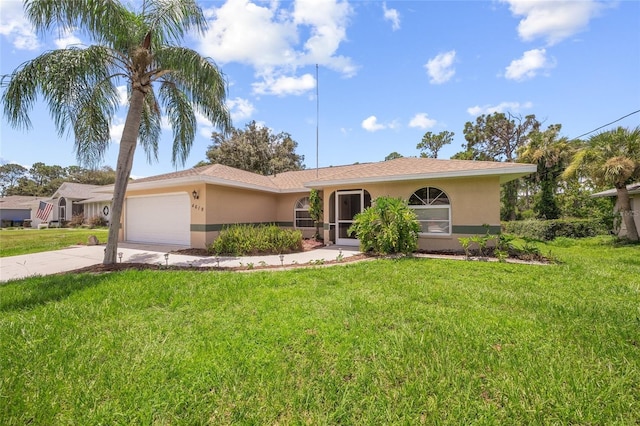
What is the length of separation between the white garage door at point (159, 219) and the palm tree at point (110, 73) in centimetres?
392

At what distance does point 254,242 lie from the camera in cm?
996

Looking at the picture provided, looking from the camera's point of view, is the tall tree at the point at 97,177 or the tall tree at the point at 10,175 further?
the tall tree at the point at 10,175

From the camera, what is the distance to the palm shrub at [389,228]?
8.75 meters

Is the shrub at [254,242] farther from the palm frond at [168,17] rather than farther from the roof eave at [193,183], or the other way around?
the palm frond at [168,17]

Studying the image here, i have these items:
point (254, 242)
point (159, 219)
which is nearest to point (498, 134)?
point (254, 242)

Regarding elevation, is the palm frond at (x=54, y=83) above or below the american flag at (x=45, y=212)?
above


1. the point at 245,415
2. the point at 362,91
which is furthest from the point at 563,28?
the point at 245,415

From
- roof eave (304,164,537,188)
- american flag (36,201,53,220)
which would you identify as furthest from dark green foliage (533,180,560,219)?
american flag (36,201,53,220)

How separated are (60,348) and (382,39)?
1152 cm

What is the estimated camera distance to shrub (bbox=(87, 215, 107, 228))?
26089mm

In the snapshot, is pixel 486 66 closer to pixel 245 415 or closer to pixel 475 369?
pixel 475 369

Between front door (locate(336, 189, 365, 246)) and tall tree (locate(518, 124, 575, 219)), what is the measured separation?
14.9 meters

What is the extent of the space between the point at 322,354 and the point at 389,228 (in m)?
6.36

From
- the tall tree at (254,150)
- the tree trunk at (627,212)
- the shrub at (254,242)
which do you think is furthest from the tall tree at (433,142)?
the shrub at (254,242)
